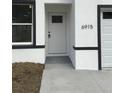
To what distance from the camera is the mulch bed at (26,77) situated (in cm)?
700

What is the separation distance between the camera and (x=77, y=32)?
33.5 feet

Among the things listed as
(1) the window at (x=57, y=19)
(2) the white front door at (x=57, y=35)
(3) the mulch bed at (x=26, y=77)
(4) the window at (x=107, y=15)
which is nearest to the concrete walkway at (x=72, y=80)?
(3) the mulch bed at (x=26, y=77)

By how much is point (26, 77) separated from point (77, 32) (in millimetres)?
3176

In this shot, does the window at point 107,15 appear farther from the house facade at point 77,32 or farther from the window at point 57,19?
the window at point 57,19

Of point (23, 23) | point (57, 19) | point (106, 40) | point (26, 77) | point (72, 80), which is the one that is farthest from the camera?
point (57, 19)

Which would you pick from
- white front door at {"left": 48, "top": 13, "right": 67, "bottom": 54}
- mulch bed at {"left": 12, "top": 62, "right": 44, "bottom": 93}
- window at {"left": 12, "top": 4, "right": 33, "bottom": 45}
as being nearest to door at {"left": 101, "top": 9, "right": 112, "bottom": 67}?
mulch bed at {"left": 12, "top": 62, "right": 44, "bottom": 93}

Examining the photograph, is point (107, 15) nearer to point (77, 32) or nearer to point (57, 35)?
point (77, 32)

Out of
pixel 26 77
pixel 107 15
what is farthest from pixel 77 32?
pixel 26 77

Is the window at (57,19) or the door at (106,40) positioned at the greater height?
the window at (57,19)

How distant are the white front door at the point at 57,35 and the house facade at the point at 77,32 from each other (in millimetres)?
2452

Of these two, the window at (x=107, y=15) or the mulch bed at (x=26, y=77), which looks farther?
the window at (x=107, y=15)
